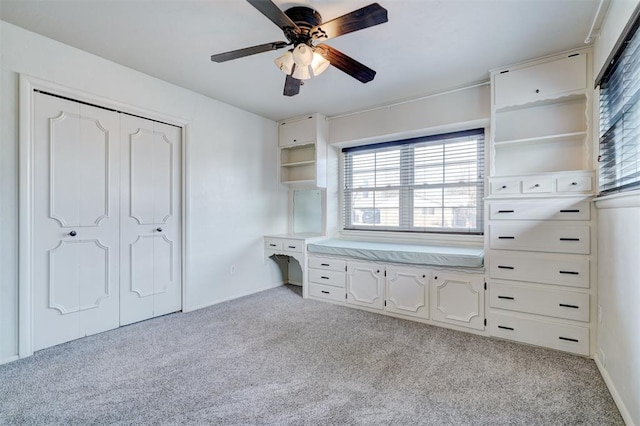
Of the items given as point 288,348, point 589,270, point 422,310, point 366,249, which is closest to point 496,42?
point 589,270

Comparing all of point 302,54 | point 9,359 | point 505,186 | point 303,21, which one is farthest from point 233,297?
point 505,186

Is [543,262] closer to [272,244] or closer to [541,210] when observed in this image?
[541,210]

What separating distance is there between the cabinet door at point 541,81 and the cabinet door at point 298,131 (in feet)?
7.39

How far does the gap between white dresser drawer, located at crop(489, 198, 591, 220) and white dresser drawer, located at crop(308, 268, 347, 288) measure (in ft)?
5.80

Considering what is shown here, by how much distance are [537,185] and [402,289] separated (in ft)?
5.16

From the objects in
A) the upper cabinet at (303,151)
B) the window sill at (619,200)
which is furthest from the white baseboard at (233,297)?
the window sill at (619,200)

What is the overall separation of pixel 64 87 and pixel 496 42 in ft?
11.7

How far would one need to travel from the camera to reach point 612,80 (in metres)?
2.06

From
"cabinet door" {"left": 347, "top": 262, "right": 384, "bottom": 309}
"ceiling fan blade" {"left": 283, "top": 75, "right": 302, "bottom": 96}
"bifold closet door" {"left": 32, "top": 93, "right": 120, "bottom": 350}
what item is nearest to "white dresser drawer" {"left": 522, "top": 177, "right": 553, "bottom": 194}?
"cabinet door" {"left": 347, "top": 262, "right": 384, "bottom": 309}

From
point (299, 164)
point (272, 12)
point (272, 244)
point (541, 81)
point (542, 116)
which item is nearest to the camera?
point (272, 12)

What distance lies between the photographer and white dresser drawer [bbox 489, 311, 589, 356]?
93.3 inches

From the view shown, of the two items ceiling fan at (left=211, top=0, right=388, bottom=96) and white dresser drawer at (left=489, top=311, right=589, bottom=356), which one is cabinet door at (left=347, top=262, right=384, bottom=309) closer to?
white dresser drawer at (left=489, top=311, right=589, bottom=356)

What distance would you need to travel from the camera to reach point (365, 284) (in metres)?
3.49

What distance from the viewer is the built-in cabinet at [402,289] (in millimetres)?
2857
